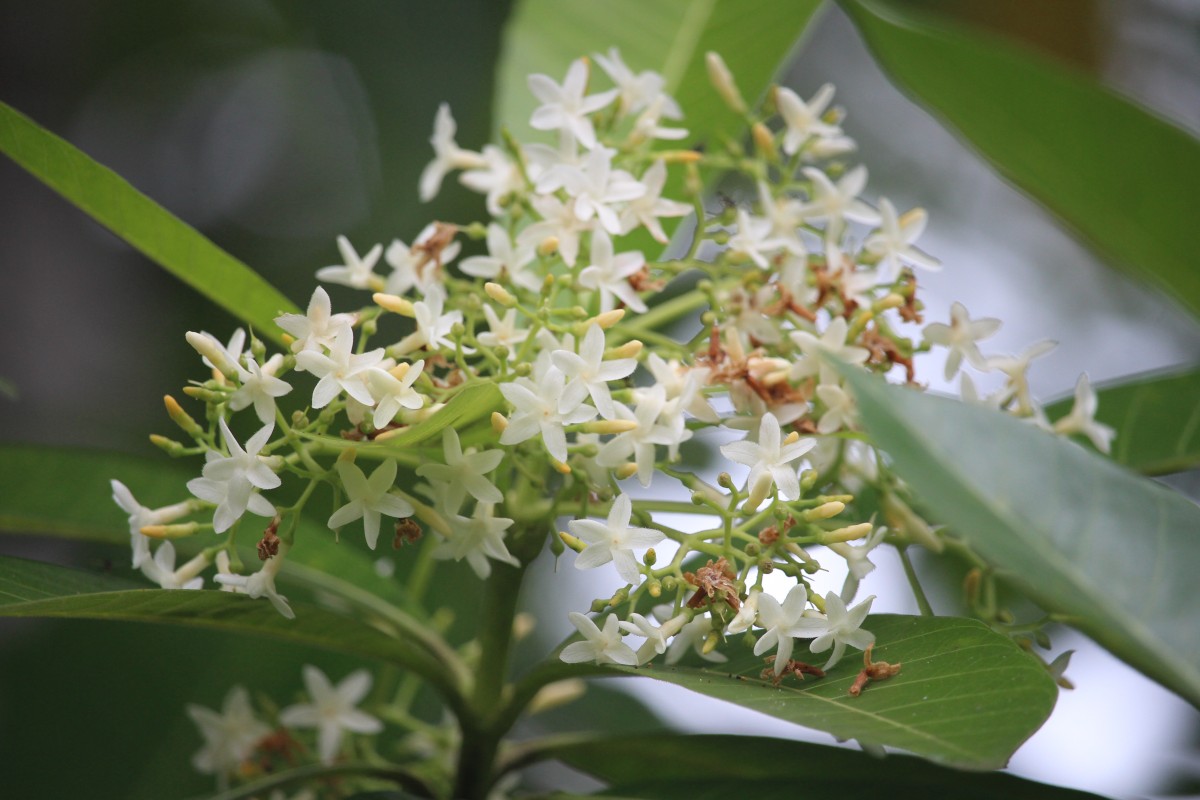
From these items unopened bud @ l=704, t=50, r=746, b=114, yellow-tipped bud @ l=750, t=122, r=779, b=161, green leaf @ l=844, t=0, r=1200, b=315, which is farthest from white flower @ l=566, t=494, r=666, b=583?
green leaf @ l=844, t=0, r=1200, b=315

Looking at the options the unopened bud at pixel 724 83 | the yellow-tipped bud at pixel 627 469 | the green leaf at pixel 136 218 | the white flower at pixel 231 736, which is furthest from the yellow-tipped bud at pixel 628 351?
the white flower at pixel 231 736

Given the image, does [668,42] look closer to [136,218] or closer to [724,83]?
[724,83]

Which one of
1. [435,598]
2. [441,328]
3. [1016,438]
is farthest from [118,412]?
[1016,438]

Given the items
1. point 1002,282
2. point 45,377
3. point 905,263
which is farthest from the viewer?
point 1002,282

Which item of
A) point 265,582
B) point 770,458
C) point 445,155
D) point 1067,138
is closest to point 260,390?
point 265,582

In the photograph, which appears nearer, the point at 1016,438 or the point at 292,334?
the point at 1016,438

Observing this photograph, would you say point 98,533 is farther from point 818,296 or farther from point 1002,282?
point 1002,282

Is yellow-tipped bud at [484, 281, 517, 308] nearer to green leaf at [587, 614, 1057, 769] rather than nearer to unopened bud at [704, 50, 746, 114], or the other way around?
green leaf at [587, 614, 1057, 769]
